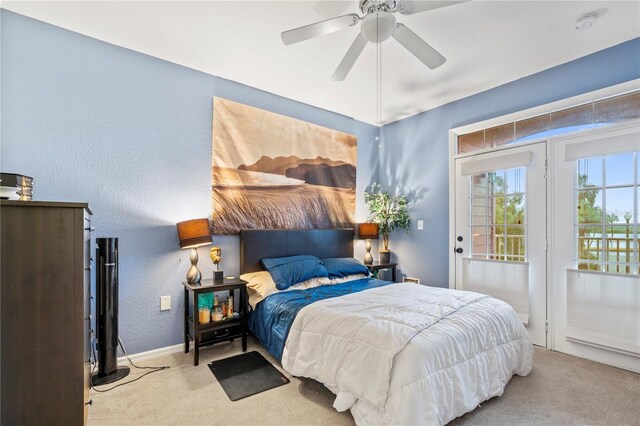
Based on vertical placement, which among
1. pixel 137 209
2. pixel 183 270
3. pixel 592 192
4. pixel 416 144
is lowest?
pixel 183 270

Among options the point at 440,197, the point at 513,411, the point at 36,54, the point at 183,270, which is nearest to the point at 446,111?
Result: the point at 440,197

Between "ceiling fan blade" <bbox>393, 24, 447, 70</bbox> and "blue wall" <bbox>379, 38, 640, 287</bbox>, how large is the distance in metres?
1.62

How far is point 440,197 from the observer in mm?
3896

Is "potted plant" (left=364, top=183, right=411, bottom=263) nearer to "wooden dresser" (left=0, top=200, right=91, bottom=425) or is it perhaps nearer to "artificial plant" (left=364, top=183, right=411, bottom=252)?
"artificial plant" (left=364, top=183, right=411, bottom=252)

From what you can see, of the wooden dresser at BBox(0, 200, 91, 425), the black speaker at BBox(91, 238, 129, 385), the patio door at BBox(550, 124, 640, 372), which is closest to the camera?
the wooden dresser at BBox(0, 200, 91, 425)

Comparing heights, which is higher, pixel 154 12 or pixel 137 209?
pixel 154 12

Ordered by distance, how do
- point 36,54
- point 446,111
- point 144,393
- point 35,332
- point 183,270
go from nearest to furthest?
→ point 35,332, point 144,393, point 36,54, point 183,270, point 446,111

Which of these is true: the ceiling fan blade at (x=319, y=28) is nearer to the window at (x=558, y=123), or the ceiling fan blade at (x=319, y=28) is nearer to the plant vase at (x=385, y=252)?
the window at (x=558, y=123)

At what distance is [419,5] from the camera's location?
180 cm

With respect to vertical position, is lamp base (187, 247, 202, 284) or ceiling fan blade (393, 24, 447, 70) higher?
ceiling fan blade (393, 24, 447, 70)

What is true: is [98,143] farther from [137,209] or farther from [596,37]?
[596,37]

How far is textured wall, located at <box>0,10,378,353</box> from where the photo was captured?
2289 millimetres

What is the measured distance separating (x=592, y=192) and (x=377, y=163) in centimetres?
255

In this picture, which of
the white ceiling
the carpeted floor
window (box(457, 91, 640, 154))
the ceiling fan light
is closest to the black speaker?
the carpeted floor
